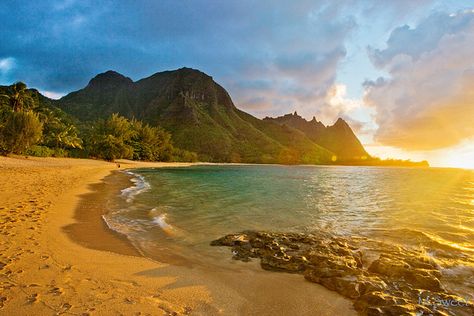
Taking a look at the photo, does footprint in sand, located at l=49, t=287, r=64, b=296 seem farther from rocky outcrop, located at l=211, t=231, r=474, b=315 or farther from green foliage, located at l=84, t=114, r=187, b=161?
green foliage, located at l=84, t=114, r=187, b=161

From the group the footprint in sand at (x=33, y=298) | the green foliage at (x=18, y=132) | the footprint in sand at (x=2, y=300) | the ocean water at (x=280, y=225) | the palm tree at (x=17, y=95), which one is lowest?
the ocean water at (x=280, y=225)

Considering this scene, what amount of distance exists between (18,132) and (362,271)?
182 ft

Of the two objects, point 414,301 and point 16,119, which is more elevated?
point 16,119

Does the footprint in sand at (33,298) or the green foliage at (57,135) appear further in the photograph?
the green foliage at (57,135)

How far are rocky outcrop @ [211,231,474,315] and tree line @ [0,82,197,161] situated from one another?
5153 cm

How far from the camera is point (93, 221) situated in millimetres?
11414

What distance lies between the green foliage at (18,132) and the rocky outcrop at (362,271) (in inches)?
2001

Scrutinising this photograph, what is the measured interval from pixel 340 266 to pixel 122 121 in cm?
8311

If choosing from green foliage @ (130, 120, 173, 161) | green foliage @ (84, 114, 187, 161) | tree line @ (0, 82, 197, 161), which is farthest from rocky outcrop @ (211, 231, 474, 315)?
green foliage @ (130, 120, 173, 161)

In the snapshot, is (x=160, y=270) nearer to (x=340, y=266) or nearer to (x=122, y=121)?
(x=340, y=266)

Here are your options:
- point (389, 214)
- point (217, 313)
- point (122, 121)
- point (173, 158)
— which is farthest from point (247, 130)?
point (217, 313)

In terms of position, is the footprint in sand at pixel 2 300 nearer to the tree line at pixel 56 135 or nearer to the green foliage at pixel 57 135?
the tree line at pixel 56 135

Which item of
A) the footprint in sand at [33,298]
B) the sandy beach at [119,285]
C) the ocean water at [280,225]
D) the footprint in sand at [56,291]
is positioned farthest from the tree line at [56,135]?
the footprint in sand at [33,298]

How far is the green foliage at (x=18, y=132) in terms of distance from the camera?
44219 millimetres
